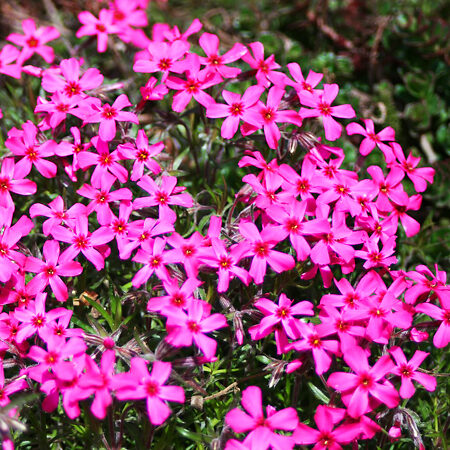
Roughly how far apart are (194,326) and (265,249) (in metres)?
0.44

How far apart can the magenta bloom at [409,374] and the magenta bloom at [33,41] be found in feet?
7.76

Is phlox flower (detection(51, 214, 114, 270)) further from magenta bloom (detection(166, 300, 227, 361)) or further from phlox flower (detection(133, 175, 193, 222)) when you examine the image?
magenta bloom (detection(166, 300, 227, 361))

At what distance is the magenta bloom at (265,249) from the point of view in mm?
2217

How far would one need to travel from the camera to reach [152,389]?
1953 mm

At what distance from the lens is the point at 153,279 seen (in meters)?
2.51

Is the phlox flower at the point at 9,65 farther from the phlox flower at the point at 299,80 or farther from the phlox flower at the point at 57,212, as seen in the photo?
the phlox flower at the point at 299,80

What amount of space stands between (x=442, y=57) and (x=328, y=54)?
873 millimetres

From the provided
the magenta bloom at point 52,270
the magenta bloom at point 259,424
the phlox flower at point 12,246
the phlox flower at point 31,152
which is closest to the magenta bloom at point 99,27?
the phlox flower at point 31,152

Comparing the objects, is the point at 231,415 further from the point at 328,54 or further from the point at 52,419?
the point at 328,54

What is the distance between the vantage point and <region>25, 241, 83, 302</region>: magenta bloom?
7.52ft

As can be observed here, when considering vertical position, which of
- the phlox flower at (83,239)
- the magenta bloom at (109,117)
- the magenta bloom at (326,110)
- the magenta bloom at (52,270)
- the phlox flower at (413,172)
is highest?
the magenta bloom at (326,110)

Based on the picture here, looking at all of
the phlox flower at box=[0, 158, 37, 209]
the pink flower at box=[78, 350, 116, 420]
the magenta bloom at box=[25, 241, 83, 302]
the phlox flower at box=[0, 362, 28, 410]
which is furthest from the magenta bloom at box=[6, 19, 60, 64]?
the pink flower at box=[78, 350, 116, 420]

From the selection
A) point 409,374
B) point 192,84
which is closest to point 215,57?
point 192,84

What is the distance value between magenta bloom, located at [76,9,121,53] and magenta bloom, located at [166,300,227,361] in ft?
5.88
